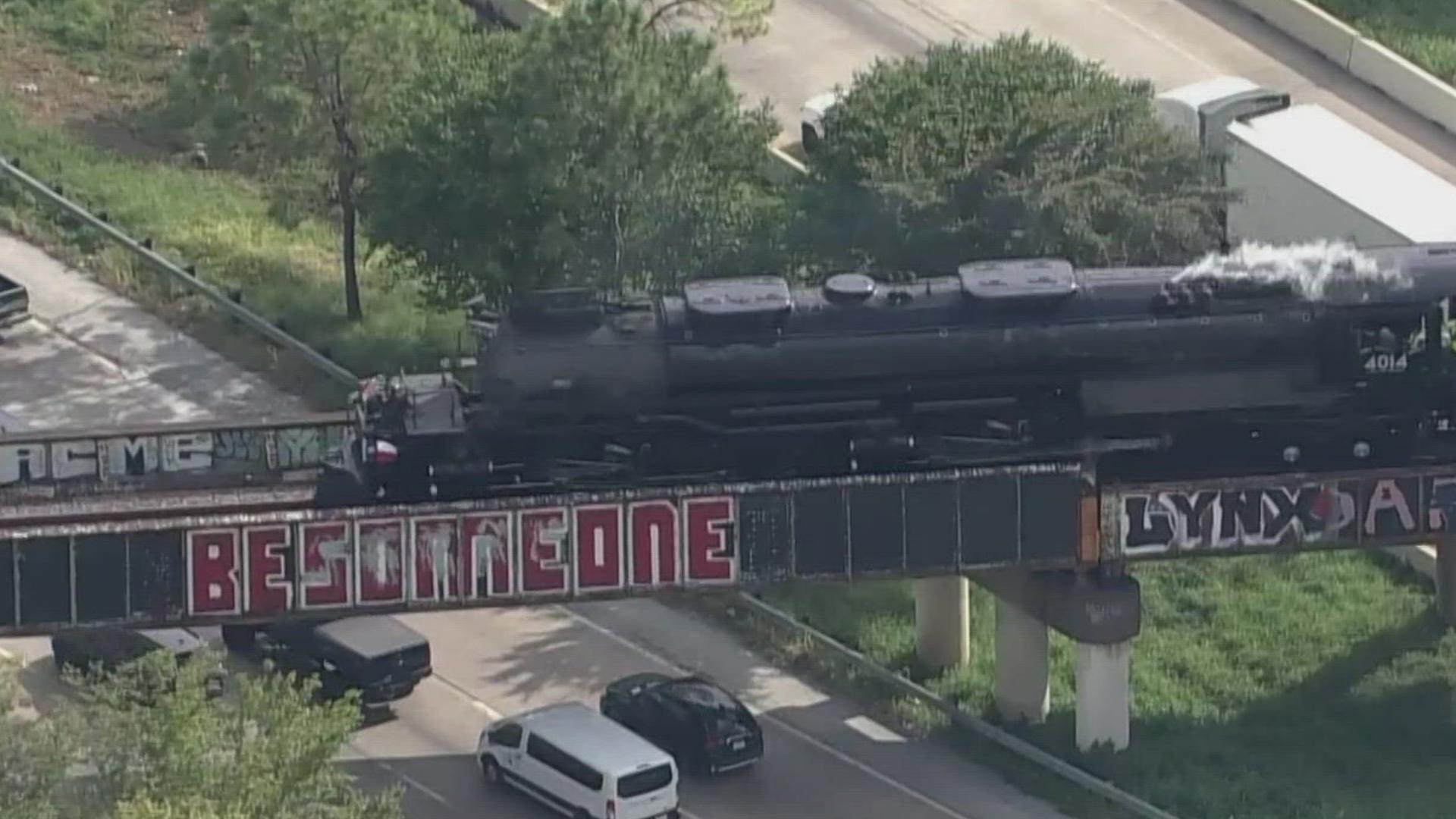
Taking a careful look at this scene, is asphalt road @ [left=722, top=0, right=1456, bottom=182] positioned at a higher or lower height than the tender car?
higher

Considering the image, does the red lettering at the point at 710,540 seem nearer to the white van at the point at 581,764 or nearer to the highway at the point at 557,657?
the white van at the point at 581,764

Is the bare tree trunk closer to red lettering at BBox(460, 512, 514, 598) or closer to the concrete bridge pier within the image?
the concrete bridge pier

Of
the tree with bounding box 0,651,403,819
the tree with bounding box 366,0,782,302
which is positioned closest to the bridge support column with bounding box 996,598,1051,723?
the tree with bounding box 366,0,782,302

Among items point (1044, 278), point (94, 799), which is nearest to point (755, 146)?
point (1044, 278)

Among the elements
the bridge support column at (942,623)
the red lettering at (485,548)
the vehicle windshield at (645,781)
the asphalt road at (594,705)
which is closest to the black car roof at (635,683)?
the asphalt road at (594,705)

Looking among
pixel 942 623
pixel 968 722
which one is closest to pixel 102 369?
pixel 942 623

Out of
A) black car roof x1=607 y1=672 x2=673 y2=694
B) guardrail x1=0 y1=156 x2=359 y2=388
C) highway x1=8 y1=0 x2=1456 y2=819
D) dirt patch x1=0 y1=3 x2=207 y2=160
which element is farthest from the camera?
dirt patch x1=0 y1=3 x2=207 y2=160
